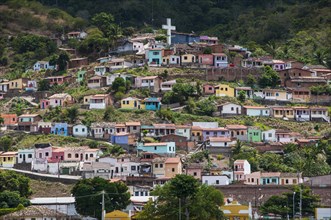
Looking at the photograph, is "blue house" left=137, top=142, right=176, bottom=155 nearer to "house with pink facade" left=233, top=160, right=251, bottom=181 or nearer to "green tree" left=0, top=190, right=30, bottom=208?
"house with pink facade" left=233, top=160, right=251, bottom=181

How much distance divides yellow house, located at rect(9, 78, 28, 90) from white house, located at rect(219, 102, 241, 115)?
14051 millimetres

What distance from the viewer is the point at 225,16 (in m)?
114

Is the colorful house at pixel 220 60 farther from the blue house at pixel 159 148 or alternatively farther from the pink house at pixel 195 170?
the pink house at pixel 195 170

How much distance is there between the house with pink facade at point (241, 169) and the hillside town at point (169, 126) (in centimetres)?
5

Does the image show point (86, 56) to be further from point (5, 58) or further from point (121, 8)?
point (121, 8)

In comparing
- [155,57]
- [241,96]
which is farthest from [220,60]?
[241,96]

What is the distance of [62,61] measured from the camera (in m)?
98.2

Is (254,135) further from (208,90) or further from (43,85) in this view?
(43,85)

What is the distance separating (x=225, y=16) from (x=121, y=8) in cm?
777

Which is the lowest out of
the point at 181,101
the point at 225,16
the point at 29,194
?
the point at 29,194

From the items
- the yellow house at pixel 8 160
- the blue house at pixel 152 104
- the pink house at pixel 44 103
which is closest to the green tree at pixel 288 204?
the yellow house at pixel 8 160

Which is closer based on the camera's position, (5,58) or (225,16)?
(5,58)

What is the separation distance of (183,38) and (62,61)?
9214mm

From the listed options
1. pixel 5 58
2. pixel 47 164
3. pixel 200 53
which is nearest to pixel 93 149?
pixel 47 164
